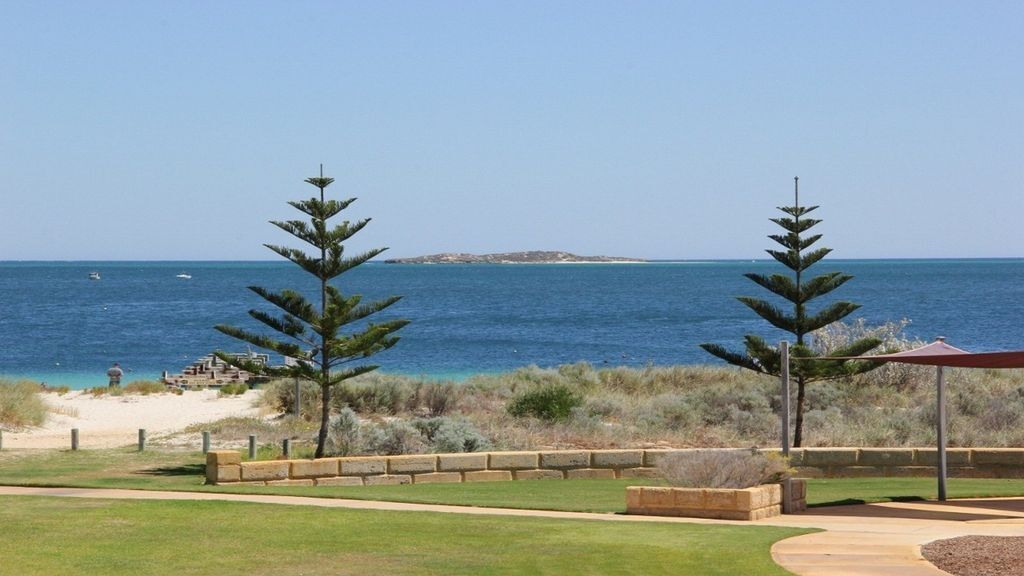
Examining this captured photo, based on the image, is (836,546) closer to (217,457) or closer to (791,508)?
(791,508)

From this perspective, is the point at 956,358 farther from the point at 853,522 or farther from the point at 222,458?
the point at 222,458

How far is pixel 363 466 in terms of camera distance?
1891 centimetres

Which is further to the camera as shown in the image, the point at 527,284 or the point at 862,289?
the point at 527,284

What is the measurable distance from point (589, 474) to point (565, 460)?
0.43m

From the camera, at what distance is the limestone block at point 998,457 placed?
18.8 m

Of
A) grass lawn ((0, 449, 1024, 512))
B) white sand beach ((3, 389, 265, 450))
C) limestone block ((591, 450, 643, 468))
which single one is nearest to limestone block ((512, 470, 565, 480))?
grass lawn ((0, 449, 1024, 512))

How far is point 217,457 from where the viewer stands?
1820 centimetres

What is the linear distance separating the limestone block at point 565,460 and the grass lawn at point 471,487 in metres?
→ 0.48

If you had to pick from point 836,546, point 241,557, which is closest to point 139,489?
point 241,557

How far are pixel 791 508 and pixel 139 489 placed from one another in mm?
8873

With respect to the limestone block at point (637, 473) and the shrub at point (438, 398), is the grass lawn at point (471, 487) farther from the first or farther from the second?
the shrub at point (438, 398)

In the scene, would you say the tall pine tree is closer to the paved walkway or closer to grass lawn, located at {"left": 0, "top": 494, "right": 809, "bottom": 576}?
the paved walkway

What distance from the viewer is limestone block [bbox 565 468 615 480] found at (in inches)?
768

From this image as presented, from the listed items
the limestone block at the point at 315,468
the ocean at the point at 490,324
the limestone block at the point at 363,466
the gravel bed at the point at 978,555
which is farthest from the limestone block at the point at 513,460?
the ocean at the point at 490,324
